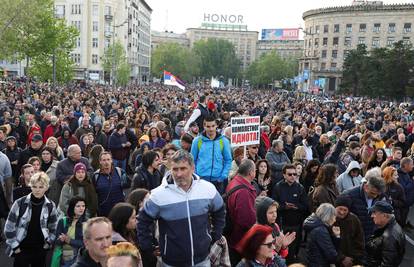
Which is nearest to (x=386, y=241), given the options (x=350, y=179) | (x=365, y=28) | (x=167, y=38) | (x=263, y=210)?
(x=263, y=210)

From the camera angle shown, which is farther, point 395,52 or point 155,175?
point 395,52

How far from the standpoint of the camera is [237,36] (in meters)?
174

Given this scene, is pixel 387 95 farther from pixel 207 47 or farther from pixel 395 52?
pixel 207 47

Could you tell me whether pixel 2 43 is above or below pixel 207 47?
below

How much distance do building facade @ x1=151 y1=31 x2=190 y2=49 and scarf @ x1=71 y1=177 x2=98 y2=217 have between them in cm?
16336

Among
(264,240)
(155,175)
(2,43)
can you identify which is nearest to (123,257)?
(264,240)

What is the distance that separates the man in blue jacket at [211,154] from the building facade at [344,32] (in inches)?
3181

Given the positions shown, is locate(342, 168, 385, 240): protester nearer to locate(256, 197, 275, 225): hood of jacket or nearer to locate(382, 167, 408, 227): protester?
locate(382, 167, 408, 227): protester

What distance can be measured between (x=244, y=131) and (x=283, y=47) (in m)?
162

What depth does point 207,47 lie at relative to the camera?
132875 mm

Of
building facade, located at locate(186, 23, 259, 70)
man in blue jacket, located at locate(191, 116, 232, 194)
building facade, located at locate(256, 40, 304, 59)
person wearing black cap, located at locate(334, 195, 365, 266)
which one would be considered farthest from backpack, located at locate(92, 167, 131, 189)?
building facade, located at locate(186, 23, 259, 70)

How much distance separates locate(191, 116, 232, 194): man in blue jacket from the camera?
20.9 ft

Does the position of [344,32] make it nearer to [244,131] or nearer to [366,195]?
[244,131]

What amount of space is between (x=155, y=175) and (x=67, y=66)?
34.2 metres
